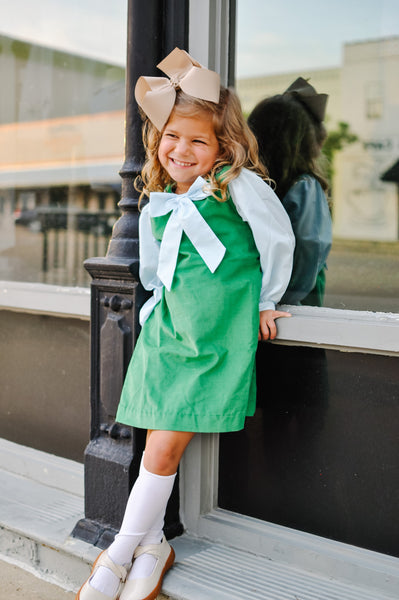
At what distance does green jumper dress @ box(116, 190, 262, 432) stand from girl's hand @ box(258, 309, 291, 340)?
0.25 feet

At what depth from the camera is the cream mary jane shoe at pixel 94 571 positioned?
6.03 feet

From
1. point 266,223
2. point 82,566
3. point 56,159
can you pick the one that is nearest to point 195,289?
point 266,223

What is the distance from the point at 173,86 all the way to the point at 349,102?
2264 millimetres

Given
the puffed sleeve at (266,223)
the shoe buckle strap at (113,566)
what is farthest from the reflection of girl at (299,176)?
the shoe buckle strap at (113,566)

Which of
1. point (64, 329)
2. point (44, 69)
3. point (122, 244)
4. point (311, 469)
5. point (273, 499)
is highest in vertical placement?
point (44, 69)

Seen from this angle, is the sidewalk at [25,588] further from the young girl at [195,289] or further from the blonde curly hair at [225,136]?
the blonde curly hair at [225,136]

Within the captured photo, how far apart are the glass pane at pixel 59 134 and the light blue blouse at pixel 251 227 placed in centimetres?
125

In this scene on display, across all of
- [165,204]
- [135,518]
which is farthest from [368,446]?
[165,204]

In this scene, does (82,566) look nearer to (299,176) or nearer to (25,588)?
(25,588)

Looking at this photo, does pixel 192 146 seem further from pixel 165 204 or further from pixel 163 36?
pixel 163 36

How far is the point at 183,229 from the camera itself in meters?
1.87

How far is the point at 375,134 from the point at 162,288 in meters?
2.70

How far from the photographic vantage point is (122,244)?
213 centimetres

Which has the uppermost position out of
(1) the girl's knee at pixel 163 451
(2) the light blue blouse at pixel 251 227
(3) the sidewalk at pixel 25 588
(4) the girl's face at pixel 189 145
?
(4) the girl's face at pixel 189 145
